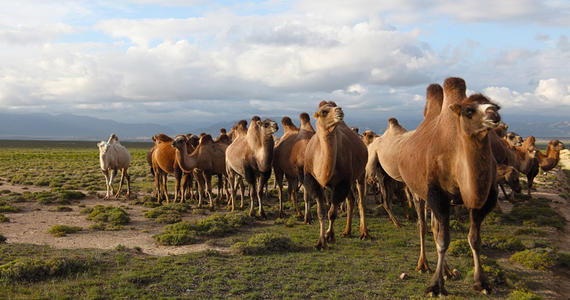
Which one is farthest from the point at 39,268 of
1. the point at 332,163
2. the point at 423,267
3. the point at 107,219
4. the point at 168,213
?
the point at 168,213

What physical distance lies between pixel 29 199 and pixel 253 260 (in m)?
14.6

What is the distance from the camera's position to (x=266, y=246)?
370 inches

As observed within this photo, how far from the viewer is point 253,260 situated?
341 inches

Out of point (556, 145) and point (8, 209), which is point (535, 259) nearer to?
point (8, 209)

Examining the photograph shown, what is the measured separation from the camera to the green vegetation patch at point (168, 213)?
542 inches

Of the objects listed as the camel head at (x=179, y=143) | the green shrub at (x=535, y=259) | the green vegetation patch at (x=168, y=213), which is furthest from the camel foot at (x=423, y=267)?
the camel head at (x=179, y=143)

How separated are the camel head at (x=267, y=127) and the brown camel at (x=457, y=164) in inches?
257

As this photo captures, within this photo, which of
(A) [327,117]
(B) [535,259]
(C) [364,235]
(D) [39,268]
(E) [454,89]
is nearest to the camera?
(E) [454,89]

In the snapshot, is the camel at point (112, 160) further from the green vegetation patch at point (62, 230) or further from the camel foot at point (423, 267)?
the camel foot at point (423, 267)

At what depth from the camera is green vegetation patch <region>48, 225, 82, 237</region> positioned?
1152 centimetres

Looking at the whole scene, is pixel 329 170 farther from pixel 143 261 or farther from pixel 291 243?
pixel 143 261

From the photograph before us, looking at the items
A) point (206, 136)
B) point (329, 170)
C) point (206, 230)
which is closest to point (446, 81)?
point (329, 170)

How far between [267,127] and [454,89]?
7660mm

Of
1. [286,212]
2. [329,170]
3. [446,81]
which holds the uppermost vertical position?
[446,81]
